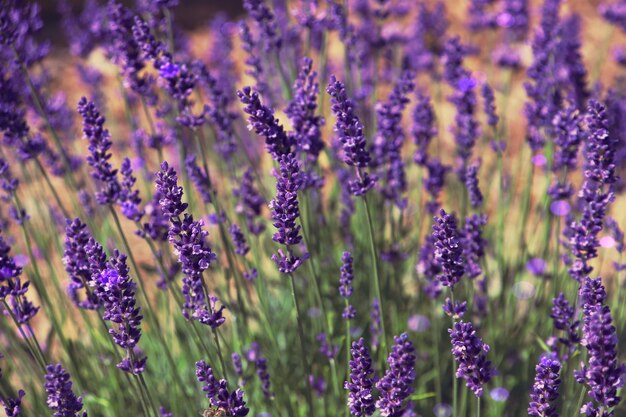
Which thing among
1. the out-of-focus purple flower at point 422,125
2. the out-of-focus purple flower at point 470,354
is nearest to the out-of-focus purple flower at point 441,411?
the out-of-focus purple flower at point 422,125

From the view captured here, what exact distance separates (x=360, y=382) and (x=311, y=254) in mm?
665

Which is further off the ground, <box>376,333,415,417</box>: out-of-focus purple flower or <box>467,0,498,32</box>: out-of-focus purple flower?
<box>467,0,498,32</box>: out-of-focus purple flower

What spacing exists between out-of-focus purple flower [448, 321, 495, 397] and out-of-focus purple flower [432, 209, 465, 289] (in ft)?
0.65

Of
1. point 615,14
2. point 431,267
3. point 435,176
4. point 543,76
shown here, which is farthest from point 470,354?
point 615,14

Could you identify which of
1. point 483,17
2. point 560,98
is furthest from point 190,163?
point 483,17

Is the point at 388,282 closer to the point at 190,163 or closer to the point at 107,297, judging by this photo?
the point at 190,163

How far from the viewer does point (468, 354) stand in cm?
204

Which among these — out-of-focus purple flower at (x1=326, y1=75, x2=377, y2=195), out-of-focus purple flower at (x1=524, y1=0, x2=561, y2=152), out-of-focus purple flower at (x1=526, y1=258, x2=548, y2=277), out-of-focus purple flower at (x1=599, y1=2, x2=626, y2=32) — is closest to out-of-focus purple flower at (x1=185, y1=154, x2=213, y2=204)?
out-of-focus purple flower at (x1=326, y1=75, x2=377, y2=195)

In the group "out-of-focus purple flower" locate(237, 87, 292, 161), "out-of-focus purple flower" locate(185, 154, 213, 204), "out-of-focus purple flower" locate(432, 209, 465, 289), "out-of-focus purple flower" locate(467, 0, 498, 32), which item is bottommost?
"out-of-focus purple flower" locate(432, 209, 465, 289)

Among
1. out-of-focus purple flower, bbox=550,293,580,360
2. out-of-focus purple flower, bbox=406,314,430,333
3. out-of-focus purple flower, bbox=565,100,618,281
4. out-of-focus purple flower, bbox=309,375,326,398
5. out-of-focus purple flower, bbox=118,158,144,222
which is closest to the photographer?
out-of-focus purple flower, bbox=565,100,618,281

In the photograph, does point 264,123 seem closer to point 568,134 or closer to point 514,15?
point 568,134

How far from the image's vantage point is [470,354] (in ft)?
6.68

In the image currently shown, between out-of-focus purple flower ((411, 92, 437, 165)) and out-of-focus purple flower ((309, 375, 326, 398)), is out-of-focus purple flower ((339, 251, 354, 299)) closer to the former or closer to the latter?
out-of-focus purple flower ((309, 375, 326, 398))

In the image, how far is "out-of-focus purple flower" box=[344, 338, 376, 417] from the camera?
2.00m
